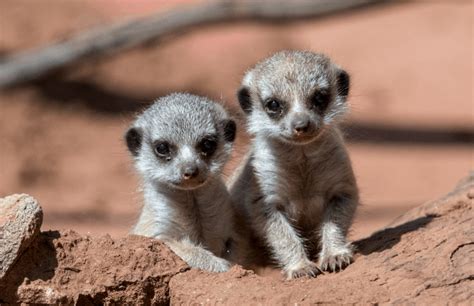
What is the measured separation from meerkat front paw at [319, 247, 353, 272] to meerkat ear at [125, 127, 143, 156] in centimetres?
148

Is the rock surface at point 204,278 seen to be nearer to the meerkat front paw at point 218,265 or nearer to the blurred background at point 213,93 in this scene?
the meerkat front paw at point 218,265

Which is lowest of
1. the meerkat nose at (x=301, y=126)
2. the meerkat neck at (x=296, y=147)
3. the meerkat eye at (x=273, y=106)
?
the meerkat neck at (x=296, y=147)

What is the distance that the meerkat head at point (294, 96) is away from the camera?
246 inches

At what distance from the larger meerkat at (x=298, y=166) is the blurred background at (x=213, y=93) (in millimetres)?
4417

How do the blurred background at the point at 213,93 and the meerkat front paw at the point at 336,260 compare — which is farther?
the blurred background at the point at 213,93

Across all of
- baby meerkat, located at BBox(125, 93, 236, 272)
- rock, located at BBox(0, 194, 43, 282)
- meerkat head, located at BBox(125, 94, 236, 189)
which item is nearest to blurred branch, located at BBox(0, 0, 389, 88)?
meerkat head, located at BBox(125, 94, 236, 189)

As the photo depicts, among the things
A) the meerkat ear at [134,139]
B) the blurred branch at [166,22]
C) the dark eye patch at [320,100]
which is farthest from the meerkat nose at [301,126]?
the blurred branch at [166,22]

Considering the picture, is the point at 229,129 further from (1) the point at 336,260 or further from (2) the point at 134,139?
(1) the point at 336,260

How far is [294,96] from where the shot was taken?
6.36m

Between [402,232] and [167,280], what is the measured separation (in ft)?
5.13

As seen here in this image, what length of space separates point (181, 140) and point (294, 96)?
2.43 feet

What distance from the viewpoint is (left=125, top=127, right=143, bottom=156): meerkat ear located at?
682 centimetres

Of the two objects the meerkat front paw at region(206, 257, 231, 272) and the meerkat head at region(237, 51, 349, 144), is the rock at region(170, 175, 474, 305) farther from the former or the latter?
the meerkat head at region(237, 51, 349, 144)

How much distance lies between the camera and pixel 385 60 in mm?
14359
